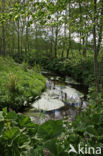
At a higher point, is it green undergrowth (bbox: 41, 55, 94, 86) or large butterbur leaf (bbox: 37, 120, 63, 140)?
large butterbur leaf (bbox: 37, 120, 63, 140)

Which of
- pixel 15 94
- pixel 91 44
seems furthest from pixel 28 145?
pixel 91 44

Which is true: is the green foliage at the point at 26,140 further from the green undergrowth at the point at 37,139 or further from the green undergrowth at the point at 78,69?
the green undergrowth at the point at 78,69

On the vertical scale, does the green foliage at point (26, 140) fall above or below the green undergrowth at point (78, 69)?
above

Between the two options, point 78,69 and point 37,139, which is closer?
point 37,139

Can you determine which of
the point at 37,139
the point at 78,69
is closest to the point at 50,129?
the point at 37,139

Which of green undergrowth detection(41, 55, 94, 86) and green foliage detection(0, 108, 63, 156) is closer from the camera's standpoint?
green foliage detection(0, 108, 63, 156)

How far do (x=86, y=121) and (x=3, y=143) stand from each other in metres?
0.81

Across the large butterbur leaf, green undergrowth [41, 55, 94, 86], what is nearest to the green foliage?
the large butterbur leaf

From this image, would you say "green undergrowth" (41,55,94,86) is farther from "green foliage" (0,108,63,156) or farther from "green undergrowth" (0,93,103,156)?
"green foliage" (0,108,63,156)

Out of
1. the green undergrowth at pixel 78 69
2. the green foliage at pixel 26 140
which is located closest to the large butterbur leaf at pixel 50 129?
the green foliage at pixel 26 140

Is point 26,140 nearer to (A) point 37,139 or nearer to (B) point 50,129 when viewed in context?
(A) point 37,139

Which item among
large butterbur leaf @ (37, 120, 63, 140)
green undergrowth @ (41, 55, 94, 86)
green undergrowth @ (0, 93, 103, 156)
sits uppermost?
large butterbur leaf @ (37, 120, 63, 140)

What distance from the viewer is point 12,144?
42.0 inches

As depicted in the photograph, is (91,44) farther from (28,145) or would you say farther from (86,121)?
(28,145)
